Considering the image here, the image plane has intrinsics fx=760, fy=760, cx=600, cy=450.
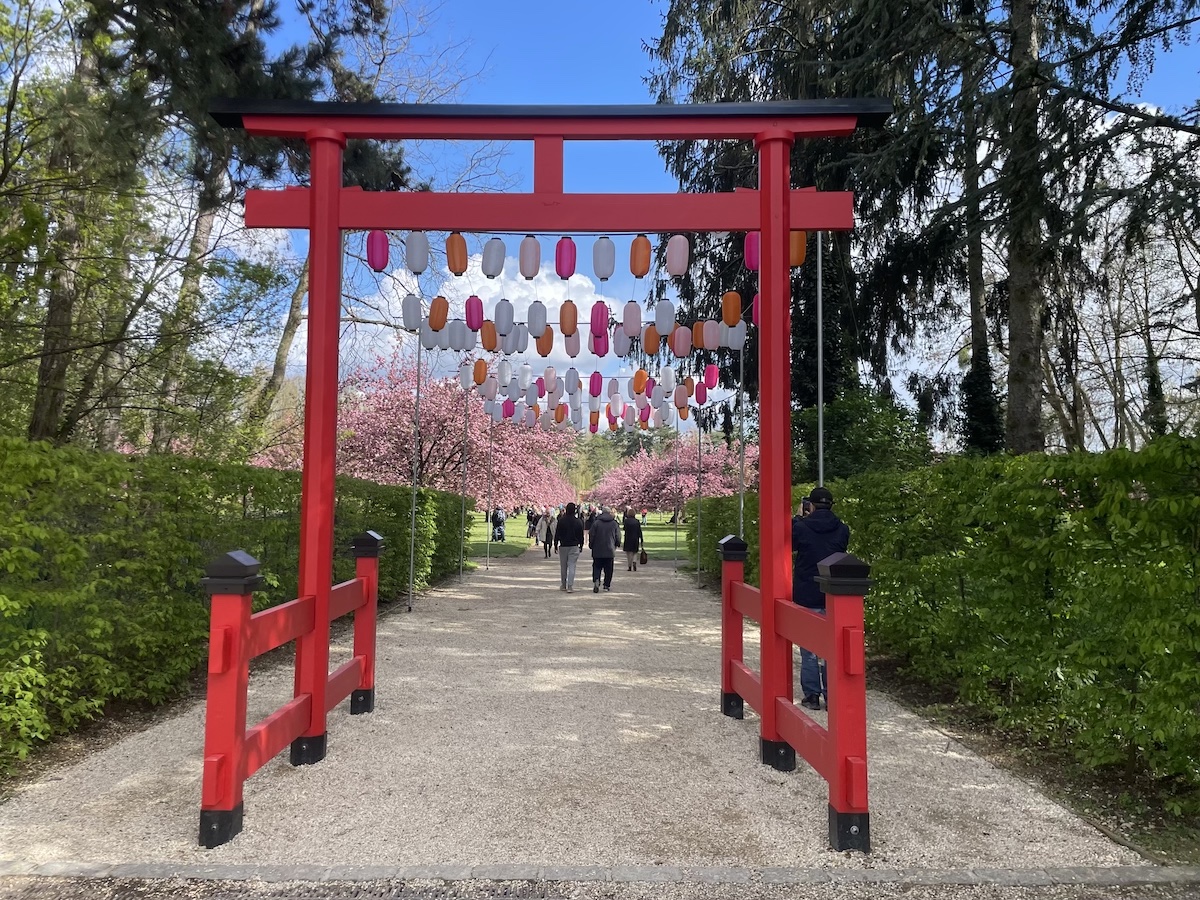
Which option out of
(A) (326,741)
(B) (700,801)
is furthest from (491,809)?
(A) (326,741)

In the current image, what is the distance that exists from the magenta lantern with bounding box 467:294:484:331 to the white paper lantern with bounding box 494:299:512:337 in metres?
0.17

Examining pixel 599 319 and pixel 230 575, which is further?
pixel 599 319

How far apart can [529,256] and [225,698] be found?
13.2ft

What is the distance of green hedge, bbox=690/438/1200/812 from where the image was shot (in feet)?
10.9

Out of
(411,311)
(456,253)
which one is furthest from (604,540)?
(456,253)

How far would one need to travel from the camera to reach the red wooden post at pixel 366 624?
18.2ft

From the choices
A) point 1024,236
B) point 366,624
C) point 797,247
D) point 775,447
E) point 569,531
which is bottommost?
point 366,624

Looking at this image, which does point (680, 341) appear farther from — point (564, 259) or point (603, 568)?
point (603, 568)

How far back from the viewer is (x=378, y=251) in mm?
6168

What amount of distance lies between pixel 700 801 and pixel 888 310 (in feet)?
37.0

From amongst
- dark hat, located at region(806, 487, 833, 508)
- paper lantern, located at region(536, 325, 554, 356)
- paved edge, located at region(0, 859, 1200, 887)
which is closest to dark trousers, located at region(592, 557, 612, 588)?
paper lantern, located at region(536, 325, 554, 356)

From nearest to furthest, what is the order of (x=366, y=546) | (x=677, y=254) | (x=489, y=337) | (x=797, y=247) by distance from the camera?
(x=797, y=247)
(x=366, y=546)
(x=677, y=254)
(x=489, y=337)

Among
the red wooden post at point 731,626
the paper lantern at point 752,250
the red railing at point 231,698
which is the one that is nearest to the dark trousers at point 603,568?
the red wooden post at point 731,626

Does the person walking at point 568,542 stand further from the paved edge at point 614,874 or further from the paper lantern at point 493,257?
the paved edge at point 614,874
